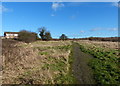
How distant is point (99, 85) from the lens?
8.06 m

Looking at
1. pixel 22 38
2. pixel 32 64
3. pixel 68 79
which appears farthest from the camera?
pixel 22 38

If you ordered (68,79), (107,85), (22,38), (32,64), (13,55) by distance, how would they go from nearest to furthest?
1. (107,85)
2. (68,79)
3. (32,64)
4. (13,55)
5. (22,38)

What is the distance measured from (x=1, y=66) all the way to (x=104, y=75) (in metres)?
8.50

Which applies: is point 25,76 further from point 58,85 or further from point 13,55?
point 13,55

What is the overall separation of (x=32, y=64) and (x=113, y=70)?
616 cm

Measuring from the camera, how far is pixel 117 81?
838 centimetres

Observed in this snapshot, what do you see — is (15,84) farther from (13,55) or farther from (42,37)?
(42,37)

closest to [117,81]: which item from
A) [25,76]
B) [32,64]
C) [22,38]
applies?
A: [25,76]

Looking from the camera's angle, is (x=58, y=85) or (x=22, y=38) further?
(x=22, y=38)

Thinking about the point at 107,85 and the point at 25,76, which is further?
the point at 25,76

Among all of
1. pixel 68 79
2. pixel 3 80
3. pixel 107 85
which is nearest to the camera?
pixel 107 85

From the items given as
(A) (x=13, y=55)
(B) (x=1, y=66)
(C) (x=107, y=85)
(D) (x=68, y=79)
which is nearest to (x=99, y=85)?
(C) (x=107, y=85)

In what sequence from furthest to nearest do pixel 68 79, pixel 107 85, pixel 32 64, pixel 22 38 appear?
pixel 22 38, pixel 32 64, pixel 68 79, pixel 107 85

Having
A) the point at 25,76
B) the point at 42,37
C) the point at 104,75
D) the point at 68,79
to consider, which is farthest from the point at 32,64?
the point at 42,37
